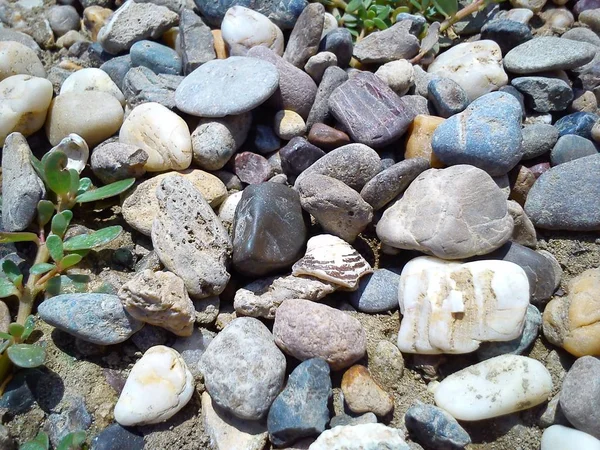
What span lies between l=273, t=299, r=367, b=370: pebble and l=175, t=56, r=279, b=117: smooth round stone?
0.87 m

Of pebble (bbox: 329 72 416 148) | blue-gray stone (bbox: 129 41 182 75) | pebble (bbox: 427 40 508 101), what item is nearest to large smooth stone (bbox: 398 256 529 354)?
pebble (bbox: 329 72 416 148)

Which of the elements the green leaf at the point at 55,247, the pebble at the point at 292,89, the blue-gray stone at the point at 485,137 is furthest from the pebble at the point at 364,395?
the pebble at the point at 292,89

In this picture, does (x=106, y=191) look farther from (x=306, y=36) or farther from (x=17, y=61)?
(x=306, y=36)

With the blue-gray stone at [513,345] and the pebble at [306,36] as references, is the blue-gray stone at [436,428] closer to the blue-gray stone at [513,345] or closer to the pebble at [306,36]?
the blue-gray stone at [513,345]

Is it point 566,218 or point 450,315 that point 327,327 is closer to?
point 450,315

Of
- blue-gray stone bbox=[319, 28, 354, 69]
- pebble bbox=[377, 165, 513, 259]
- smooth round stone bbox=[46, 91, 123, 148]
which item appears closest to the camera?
pebble bbox=[377, 165, 513, 259]

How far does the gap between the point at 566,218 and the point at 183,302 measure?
143cm

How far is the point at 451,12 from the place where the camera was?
2.73 m

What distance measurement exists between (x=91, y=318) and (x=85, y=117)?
36.1 inches

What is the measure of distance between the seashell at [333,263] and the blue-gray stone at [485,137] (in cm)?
54

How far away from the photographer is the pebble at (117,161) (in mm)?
→ 2139

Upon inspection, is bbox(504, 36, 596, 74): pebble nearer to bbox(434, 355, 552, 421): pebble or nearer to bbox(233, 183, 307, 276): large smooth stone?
bbox(233, 183, 307, 276): large smooth stone

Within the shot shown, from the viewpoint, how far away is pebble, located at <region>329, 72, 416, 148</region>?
2.21 metres

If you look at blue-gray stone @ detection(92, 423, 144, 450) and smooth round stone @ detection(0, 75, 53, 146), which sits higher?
smooth round stone @ detection(0, 75, 53, 146)
